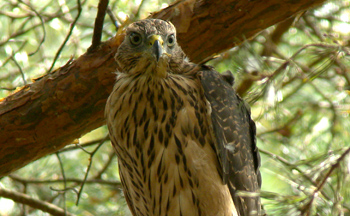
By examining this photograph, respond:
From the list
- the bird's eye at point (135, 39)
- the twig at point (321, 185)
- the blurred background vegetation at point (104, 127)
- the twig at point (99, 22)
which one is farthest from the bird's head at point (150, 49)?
the twig at point (321, 185)

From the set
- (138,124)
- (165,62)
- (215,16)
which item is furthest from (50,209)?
(215,16)

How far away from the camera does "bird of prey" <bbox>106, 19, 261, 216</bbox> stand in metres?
3.55

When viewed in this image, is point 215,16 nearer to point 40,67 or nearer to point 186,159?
point 186,159

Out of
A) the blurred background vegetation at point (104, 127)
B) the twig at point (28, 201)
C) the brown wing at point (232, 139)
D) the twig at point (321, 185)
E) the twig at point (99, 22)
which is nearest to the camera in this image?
the twig at point (321, 185)

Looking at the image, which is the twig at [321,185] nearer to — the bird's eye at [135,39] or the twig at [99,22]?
the bird's eye at [135,39]

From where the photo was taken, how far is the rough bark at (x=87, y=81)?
389 centimetres

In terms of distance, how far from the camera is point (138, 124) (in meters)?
3.62

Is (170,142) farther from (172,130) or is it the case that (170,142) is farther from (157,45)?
(157,45)

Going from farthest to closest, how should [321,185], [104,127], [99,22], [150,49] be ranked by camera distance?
[104,127]
[99,22]
[150,49]
[321,185]

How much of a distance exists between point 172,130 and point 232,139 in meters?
0.56

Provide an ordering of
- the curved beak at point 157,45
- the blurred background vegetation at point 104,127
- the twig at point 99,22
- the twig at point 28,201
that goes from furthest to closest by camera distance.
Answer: the blurred background vegetation at point 104,127
the twig at point 28,201
the twig at point 99,22
the curved beak at point 157,45

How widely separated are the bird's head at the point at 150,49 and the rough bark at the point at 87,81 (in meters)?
0.27

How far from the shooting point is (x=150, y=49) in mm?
3605

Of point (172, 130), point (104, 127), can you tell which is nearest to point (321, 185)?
point (172, 130)
